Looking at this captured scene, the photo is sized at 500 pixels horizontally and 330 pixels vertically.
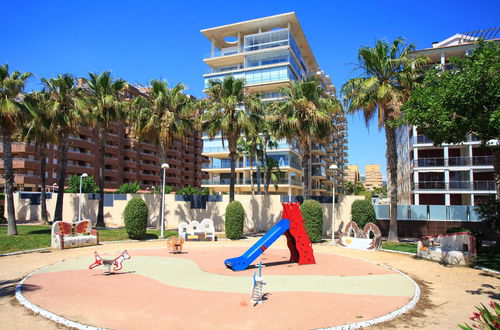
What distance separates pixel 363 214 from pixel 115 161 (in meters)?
62.3

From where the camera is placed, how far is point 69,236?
69.1ft

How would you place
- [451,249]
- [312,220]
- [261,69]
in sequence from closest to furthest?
[451,249] < [312,220] < [261,69]

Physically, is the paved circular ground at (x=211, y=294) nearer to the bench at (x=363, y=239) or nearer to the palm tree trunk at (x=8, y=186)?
the bench at (x=363, y=239)

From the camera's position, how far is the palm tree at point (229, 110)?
2578 centimetres

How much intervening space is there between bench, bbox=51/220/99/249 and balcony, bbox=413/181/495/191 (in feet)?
118

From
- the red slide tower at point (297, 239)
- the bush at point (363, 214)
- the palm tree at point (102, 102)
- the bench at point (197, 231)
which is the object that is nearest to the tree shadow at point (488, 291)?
the red slide tower at point (297, 239)

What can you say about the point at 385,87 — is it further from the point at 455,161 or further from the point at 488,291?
the point at 455,161

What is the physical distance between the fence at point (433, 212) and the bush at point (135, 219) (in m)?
17.5

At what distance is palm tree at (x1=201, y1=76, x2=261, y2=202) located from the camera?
25.8 meters

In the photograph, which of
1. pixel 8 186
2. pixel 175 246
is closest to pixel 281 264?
pixel 175 246

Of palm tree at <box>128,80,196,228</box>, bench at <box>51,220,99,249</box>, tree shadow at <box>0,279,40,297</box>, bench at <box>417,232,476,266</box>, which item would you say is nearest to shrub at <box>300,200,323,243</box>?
bench at <box>417,232,476,266</box>

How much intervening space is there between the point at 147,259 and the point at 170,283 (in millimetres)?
5330

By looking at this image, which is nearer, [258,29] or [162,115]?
[162,115]

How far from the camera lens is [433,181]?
138ft
